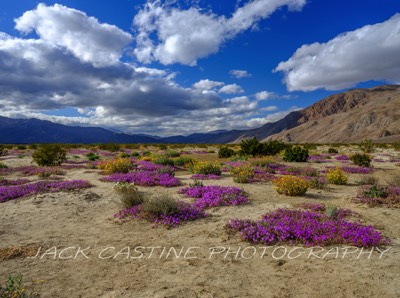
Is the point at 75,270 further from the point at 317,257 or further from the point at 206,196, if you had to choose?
the point at 206,196

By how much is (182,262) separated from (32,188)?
9.04m

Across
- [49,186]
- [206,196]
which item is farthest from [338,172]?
[49,186]

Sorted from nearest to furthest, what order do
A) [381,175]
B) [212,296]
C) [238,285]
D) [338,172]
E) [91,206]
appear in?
[212,296]
[238,285]
[91,206]
[338,172]
[381,175]

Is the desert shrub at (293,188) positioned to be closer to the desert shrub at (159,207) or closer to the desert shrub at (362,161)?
the desert shrub at (159,207)

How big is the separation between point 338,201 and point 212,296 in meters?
7.53

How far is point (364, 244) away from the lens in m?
5.64

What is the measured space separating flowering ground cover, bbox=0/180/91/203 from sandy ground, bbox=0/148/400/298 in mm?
2370

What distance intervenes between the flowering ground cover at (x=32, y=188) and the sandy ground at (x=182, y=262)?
2.37 metres

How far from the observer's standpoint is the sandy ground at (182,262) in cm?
425

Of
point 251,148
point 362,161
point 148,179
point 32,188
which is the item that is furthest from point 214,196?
point 251,148

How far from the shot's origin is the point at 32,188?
11.1 m

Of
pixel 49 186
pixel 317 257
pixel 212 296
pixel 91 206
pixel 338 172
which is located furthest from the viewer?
pixel 338 172

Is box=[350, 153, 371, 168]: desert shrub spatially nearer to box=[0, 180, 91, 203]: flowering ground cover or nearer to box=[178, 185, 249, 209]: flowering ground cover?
box=[178, 185, 249, 209]: flowering ground cover

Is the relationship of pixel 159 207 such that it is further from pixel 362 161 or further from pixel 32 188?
pixel 362 161
